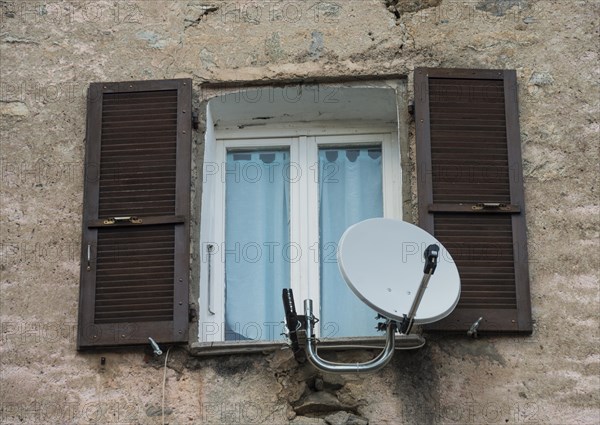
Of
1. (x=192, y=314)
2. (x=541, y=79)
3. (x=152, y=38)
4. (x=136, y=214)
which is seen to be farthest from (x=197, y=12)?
(x=541, y=79)

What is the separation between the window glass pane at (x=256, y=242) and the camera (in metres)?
7.08

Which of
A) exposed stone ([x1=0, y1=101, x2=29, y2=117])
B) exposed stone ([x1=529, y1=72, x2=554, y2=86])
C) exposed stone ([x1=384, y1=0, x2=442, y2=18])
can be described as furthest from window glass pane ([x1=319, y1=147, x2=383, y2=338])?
exposed stone ([x1=0, y1=101, x2=29, y2=117])

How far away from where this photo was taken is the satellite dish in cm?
624

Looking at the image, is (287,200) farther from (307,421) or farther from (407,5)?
(307,421)

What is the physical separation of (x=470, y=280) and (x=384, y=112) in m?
1.23

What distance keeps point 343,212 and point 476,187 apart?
0.81 m

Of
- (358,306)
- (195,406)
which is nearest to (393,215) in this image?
(358,306)

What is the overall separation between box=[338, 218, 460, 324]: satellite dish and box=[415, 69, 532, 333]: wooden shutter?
0.86 feet

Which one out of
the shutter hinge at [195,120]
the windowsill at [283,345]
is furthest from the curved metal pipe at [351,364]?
the shutter hinge at [195,120]

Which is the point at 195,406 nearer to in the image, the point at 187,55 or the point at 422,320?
the point at 422,320

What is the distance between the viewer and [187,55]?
7.36 m

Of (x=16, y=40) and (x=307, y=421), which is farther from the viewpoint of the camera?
(x=16, y=40)

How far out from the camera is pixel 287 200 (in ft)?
24.1

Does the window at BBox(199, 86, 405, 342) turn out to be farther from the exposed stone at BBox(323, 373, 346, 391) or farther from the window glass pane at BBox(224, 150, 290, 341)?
the exposed stone at BBox(323, 373, 346, 391)
